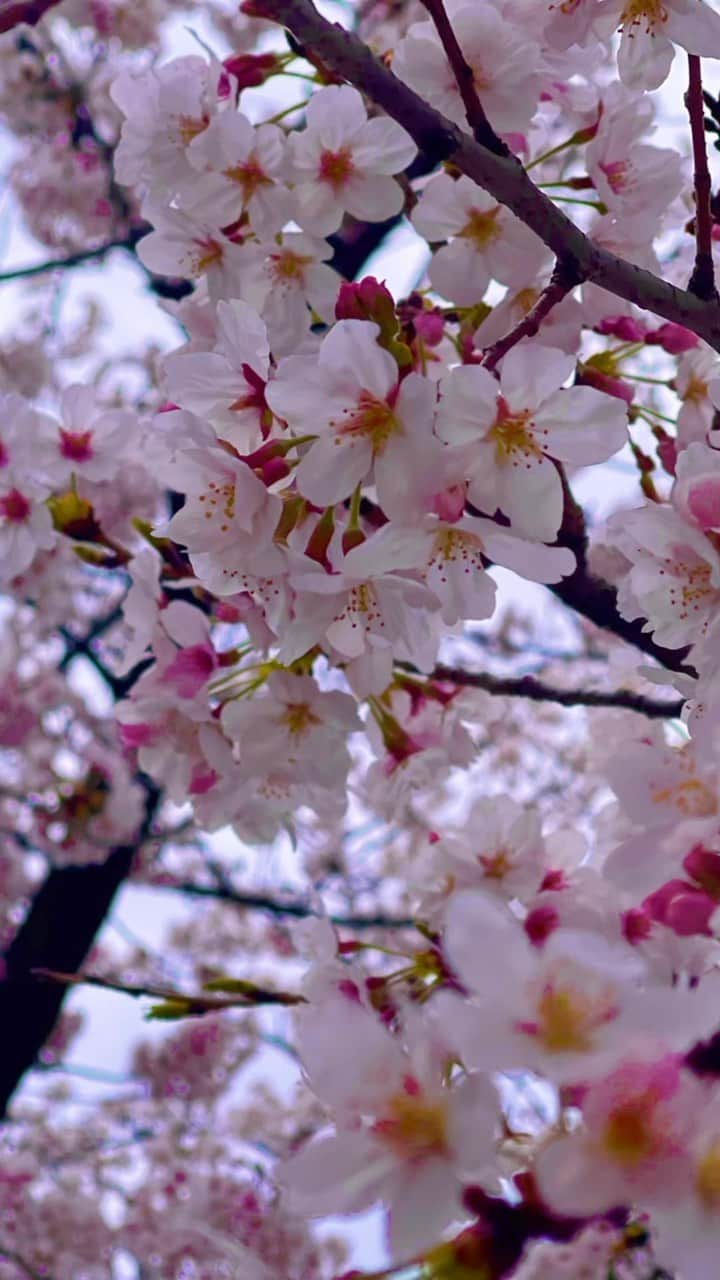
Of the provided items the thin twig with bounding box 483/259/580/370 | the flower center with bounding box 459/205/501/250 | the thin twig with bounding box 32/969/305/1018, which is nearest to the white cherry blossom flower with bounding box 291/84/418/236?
the flower center with bounding box 459/205/501/250

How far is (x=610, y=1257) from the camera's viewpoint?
1.71 metres

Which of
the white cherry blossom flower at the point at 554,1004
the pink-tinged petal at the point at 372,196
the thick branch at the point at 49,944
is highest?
the pink-tinged petal at the point at 372,196

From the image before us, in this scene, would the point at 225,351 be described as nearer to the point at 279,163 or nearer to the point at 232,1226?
the point at 279,163

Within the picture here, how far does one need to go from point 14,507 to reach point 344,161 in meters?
0.74

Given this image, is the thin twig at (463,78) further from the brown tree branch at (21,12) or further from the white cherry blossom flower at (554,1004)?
the white cherry blossom flower at (554,1004)

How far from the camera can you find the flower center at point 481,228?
135cm

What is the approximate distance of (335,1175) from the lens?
23.0 inches

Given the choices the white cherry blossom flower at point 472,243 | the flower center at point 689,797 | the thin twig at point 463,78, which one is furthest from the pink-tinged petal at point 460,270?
the flower center at point 689,797

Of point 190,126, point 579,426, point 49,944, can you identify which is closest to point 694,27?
point 579,426

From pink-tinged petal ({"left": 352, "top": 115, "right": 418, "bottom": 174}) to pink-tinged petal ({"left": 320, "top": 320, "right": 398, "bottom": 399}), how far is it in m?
0.54

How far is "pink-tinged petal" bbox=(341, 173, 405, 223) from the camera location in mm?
1405

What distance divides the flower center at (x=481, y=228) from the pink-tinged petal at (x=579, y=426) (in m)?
0.45

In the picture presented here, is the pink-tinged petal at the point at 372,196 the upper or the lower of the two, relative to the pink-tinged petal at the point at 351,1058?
upper

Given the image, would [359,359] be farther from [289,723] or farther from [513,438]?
[289,723]
